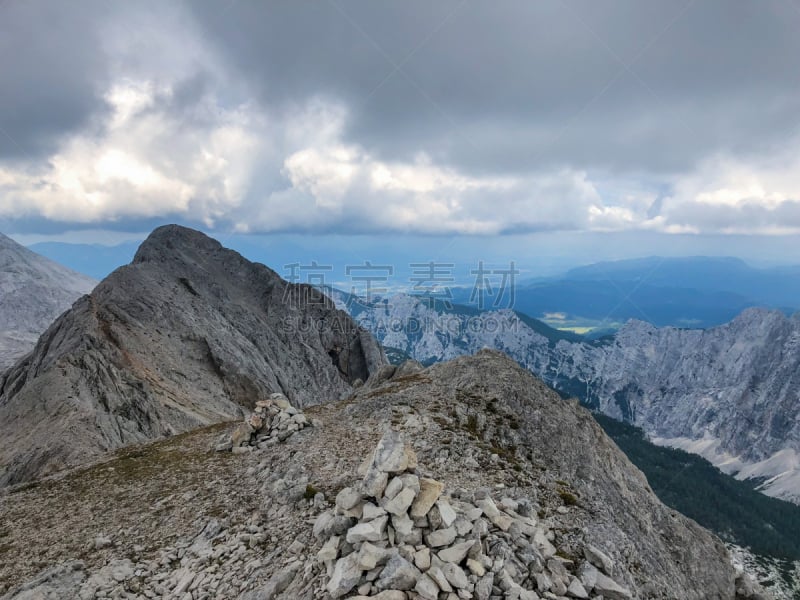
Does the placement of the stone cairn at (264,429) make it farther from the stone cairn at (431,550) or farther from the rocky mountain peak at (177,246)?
the rocky mountain peak at (177,246)

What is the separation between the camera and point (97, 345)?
179 feet

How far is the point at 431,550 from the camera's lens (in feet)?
42.6

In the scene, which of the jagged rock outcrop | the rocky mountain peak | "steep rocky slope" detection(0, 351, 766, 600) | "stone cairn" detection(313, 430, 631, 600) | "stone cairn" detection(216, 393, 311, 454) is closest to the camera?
"stone cairn" detection(313, 430, 631, 600)

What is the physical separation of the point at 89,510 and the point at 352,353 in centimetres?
10837

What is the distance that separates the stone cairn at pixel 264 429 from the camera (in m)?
27.7

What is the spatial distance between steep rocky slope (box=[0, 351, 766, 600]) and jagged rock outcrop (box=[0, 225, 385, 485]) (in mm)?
14800

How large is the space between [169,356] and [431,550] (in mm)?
68440

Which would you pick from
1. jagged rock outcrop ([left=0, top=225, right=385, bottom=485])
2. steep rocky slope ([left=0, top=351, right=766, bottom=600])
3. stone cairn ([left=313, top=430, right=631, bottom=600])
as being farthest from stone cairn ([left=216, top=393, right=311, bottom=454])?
jagged rock outcrop ([left=0, top=225, right=385, bottom=485])

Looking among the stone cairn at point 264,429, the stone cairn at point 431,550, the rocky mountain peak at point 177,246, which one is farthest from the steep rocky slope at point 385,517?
the rocky mountain peak at point 177,246

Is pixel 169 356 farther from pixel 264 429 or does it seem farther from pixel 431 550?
pixel 431 550

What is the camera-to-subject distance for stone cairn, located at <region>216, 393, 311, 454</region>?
2766 cm

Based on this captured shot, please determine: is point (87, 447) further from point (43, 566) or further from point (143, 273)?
point (143, 273)

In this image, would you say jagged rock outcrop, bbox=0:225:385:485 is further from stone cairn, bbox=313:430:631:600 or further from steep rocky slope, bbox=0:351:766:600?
stone cairn, bbox=313:430:631:600

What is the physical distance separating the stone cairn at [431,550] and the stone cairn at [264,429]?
1271cm
